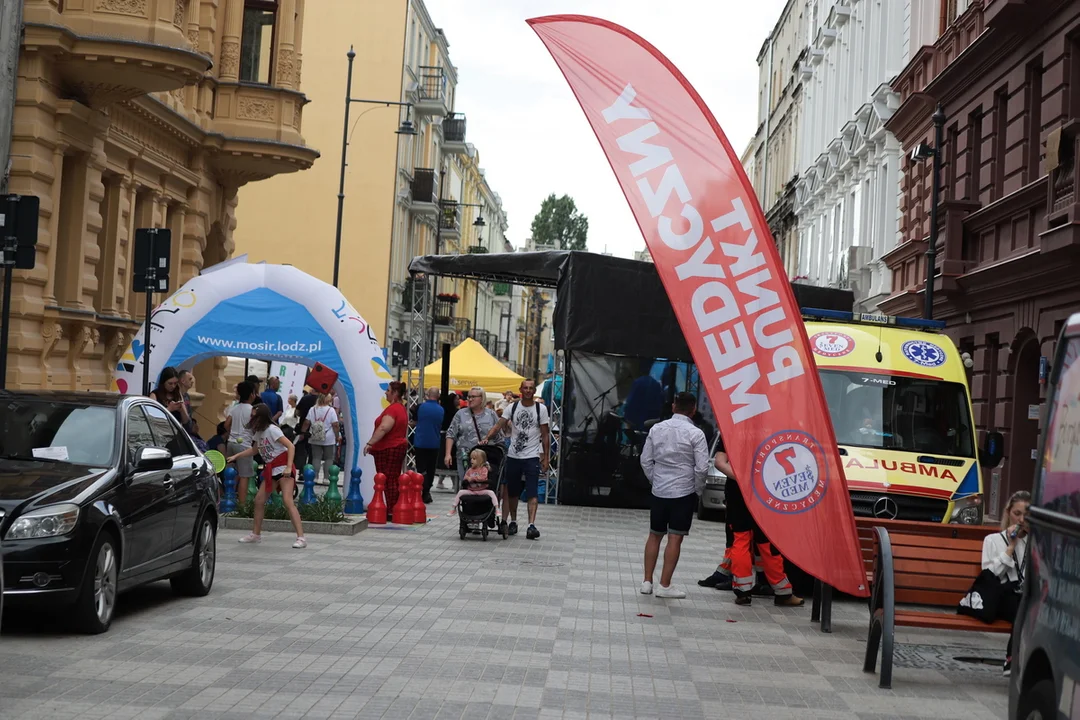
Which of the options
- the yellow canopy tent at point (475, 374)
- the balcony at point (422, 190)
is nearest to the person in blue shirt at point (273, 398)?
the yellow canopy tent at point (475, 374)

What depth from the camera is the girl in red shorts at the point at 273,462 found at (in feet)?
48.1

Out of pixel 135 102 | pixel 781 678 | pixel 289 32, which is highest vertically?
pixel 289 32

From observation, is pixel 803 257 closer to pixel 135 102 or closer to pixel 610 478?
pixel 610 478

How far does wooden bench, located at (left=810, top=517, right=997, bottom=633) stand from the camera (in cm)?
1021

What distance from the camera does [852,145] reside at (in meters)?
38.2

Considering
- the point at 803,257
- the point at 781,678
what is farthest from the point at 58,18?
the point at 803,257

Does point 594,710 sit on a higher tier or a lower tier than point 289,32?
lower

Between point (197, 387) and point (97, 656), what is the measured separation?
775 inches

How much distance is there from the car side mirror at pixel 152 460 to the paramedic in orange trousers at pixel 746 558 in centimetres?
495

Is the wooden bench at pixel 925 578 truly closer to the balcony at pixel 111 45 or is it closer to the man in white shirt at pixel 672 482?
the man in white shirt at pixel 672 482

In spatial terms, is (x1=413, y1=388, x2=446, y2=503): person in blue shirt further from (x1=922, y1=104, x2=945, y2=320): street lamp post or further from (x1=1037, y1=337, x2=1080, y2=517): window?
(x1=1037, y1=337, x2=1080, y2=517): window

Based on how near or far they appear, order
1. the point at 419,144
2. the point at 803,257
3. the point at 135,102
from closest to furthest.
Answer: the point at 135,102, the point at 803,257, the point at 419,144

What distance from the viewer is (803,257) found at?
48.1 m

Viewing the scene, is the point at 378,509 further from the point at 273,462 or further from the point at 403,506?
the point at 273,462
